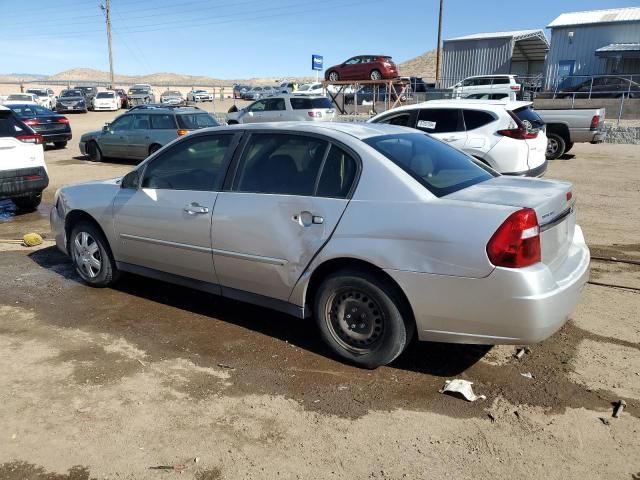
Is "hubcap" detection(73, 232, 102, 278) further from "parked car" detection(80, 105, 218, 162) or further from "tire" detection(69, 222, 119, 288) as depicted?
"parked car" detection(80, 105, 218, 162)

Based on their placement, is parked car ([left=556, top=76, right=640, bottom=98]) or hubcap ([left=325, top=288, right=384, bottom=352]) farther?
parked car ([left=556, top=76, right=640, bottom=98])

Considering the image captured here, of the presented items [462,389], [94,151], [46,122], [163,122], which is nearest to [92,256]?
[462,389]

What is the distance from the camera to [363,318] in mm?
3605

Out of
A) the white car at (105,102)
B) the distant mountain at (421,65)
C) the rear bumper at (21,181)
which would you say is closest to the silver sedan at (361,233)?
the rear bumper at (21,181)

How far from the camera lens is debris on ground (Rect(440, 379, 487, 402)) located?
3324mm

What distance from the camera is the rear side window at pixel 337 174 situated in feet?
11.9

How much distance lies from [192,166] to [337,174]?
4.70 ft

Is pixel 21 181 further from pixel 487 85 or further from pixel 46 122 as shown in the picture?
pixel 487 85

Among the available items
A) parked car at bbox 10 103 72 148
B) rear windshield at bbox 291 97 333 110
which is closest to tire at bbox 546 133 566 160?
rear windshield at bbox 291 97 333 110

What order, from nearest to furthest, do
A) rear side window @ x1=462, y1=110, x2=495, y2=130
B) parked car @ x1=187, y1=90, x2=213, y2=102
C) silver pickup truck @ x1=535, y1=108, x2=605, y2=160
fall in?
rear side window @ x1=462, y1=110, x2=495, y2=130 < silver pickup truck @ x1=535, y1=108, x2=605, y2=160 < parked car @ x1=187, y1=90, x2=213, y2=102

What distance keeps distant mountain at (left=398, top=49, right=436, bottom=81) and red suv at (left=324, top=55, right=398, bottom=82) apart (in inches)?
2084

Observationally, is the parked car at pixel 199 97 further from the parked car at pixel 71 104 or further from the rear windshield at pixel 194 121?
the rear windshield at pixel 194 121

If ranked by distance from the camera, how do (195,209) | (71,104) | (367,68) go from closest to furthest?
(195,209)
(367,68)
(71,104)

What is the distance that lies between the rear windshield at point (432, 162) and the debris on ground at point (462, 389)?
1.20 m
